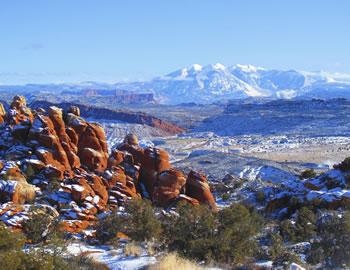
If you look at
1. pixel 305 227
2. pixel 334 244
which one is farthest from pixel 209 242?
pixel 305 227

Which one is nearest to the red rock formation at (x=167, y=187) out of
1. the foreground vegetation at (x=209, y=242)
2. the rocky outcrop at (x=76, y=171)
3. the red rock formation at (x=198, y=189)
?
the rocky outcrop at (x=76, y=171)

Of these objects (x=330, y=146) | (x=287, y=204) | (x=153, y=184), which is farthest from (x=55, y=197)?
(x=330, y=146)

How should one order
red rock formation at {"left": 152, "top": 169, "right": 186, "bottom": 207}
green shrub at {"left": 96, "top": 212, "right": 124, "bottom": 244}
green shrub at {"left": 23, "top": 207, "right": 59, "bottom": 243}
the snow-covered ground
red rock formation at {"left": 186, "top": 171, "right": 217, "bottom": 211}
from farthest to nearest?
red rock formation at {"left": 186, "top": 171, "right": 217, "bottom": 211}
red rock formation at {"left": 152, "top": 169, "right": 186, "bottom": 207}
green shrub at {"left": 96, "top": 212, "right": 124, "bottom": 244}
green shrub at {"left": 23, "top": 207, "right": 59, "bottom": 243}
the snow-covered ground

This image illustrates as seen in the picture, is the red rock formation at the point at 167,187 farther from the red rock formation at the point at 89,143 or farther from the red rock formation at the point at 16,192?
the red rock formation at the point at 16,192

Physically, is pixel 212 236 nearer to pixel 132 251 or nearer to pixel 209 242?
pixel 209 242

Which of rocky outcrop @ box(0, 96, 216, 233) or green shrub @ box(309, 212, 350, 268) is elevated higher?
green shrub @ box(309, 212, 350, 268)

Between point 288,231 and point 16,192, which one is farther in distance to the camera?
point 16,192

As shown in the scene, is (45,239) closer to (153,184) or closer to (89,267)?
(89,267)

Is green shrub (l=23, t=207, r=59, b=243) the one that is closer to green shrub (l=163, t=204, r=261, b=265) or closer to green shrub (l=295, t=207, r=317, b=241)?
green shrub (l=163, t=204, r=261, b=265)

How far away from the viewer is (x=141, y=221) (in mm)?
18969

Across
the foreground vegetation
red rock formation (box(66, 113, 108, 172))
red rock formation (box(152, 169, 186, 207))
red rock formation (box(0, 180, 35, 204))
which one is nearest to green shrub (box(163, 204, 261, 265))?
the foreground vegetation

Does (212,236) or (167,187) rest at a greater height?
(212,236)

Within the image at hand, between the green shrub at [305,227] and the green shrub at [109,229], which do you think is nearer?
the green shrub at [305,227]

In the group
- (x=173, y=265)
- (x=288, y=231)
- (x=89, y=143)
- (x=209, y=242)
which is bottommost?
(x=288, y=231)
